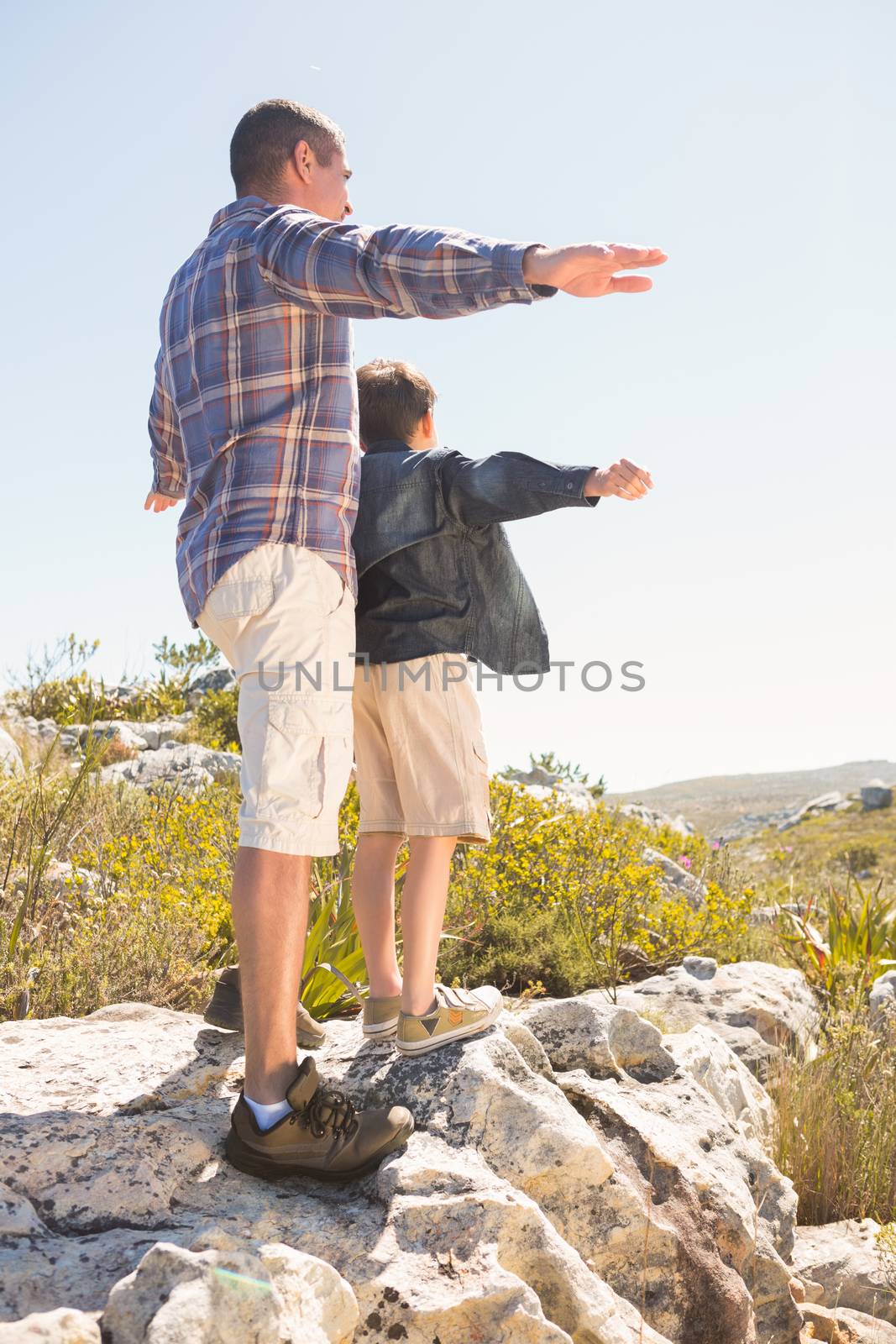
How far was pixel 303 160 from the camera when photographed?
2.65m

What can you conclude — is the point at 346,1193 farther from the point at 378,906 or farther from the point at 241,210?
the point at 241,210

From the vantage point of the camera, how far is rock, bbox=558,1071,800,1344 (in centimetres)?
265

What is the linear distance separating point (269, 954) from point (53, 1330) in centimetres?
84

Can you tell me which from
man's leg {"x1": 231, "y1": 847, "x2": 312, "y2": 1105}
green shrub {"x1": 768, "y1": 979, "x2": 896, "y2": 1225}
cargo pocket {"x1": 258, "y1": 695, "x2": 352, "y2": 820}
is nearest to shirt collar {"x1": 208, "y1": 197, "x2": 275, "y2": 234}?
cargo pocket {"x1": 258, "y1": 695, "x2": 352, "y2": 820}

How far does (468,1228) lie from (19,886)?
3105mm

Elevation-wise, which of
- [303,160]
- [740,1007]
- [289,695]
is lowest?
[740,1007]

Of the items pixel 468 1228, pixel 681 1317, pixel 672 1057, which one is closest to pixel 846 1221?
pixel 672 1057

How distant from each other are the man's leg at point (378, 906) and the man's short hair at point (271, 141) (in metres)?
1.78

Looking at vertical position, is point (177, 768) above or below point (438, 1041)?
above

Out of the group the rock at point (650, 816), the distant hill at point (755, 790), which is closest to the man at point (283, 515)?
the rock at point (650, 816)

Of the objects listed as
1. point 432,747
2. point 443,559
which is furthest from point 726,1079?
point 443,559

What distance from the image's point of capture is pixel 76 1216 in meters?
2.21

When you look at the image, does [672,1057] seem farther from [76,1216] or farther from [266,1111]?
[76,1216]

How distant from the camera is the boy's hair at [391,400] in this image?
3.17m
